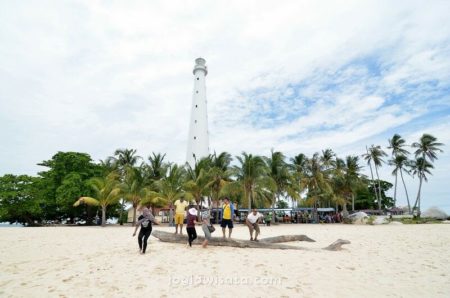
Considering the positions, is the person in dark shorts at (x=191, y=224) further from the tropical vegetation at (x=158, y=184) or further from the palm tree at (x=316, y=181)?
the palm tree at (x=316, y=181)

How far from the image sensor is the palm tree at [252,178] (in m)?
26.6

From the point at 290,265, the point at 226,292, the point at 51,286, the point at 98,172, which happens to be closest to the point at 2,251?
the point at 51,286

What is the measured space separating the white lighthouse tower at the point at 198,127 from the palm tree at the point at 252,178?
9554mm

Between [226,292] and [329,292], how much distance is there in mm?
1744

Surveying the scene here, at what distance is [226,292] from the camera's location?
4.45m

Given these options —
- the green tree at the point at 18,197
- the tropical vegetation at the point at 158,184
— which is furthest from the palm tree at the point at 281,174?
the green tree at the point at 18,197

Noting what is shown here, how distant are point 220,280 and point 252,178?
72.3ft

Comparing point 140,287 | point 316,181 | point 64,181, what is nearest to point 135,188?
point 64,181

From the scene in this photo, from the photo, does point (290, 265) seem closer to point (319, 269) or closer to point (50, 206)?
point (319, 269)

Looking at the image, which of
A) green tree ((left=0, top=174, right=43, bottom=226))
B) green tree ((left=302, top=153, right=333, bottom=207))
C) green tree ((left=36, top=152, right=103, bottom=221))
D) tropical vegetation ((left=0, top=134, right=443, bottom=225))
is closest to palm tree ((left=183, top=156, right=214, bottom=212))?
tropical vegetation ((left=0, top=134, right=443, bottom=225))

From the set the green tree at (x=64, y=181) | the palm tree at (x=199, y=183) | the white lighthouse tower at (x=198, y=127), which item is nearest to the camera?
the palm tree at (x=199, y=183)

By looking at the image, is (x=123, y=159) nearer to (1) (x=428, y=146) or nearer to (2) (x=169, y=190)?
(2) (x=169, y=190)

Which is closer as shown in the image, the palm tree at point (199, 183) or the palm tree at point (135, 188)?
the palm tree at point (135, 188)

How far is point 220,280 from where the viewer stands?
16.7 ft
